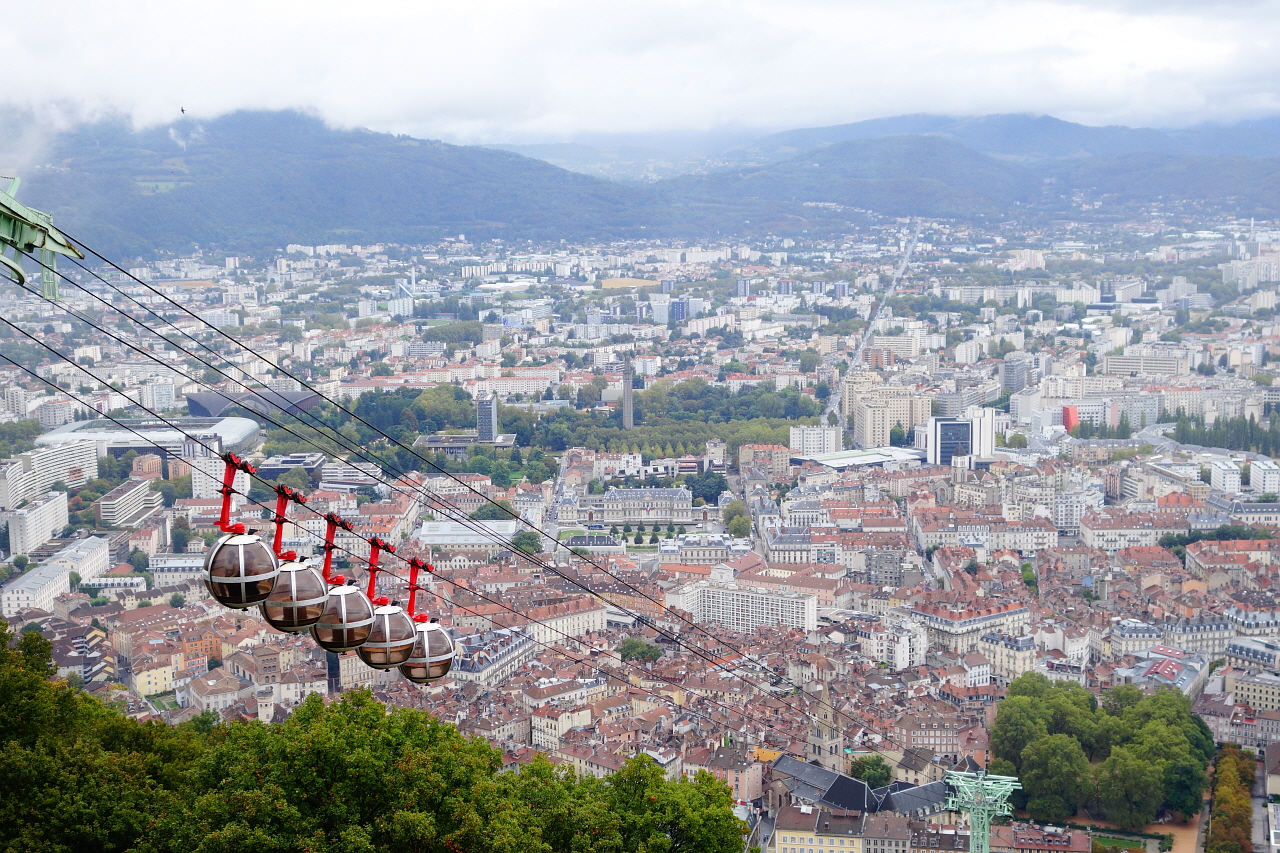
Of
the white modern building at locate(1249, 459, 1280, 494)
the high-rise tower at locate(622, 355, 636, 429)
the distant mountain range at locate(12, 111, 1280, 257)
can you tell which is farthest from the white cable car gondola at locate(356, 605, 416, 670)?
the distant mountain range at locate(12, 111, 1280, 257)

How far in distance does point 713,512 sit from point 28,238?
25492 millimetres

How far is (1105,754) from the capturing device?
48.9ft

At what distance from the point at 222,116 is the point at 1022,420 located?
61125 millimetres

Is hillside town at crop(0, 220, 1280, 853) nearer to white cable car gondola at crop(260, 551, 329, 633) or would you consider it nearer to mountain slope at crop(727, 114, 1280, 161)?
white cable car gondola at crop(260, 551, 329, 633)

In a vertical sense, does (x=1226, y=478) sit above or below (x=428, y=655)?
below

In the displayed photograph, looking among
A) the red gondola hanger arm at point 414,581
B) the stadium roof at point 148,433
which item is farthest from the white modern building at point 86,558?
the red gondola hanger arm at point 414,581

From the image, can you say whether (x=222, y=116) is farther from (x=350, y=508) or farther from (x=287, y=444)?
(x=350, y=508)

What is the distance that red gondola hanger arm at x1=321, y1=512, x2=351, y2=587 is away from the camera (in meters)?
3.73

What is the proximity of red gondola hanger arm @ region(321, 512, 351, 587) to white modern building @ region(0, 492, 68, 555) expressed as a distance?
22577 mm

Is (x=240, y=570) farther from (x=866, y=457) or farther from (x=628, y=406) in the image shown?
(x=628, y=406)

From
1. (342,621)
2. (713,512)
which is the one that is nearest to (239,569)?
(342,621)

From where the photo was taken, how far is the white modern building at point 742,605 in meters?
20.8

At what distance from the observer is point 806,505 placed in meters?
28.2

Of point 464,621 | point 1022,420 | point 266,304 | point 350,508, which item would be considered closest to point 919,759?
point 464,621
